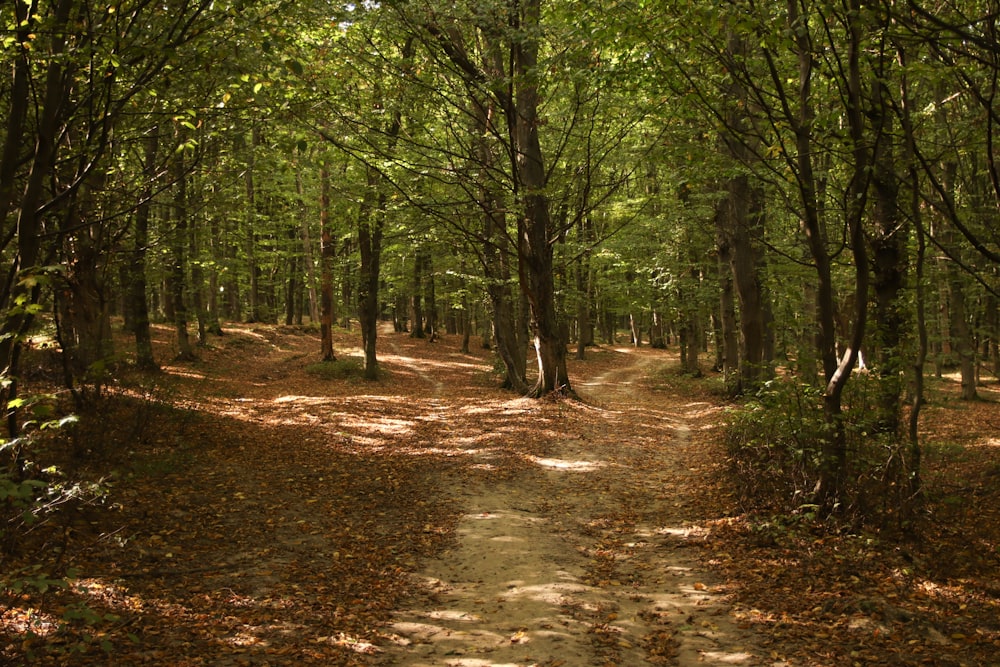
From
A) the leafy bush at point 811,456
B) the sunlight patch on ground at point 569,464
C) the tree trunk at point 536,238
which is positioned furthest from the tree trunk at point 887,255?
the tree trunk at point 536,238

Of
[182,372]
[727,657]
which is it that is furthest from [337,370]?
[727,657]

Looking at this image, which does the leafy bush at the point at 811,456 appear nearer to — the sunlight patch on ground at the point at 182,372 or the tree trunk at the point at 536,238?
the tree trunk at the point at 536,238

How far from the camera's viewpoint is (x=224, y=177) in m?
11.7

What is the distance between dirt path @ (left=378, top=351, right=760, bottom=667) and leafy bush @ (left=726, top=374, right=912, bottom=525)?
1006 mm

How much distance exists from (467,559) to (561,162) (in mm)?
12180

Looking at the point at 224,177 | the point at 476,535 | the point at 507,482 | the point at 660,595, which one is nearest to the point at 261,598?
the point at 476,535

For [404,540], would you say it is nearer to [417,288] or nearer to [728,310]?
[728,310]

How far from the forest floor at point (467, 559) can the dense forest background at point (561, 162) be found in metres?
0.88

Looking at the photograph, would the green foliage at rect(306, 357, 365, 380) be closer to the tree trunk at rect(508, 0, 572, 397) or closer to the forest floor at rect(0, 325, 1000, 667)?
the tree trunk at rect(508, 0, 572, 397)

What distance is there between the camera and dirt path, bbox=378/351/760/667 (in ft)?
16.1

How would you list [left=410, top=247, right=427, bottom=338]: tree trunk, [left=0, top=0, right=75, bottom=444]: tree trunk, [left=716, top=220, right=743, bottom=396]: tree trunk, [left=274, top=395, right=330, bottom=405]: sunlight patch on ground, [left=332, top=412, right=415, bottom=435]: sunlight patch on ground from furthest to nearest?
[left=410, top=247, right=427, bottom=338]: tree trunk
[left=716, top=220, right=743, bottom=396]: tree trunk
[left=274, top=395, right=330, bottom=405]: sunlight patch on ground
[left=332, top=412, right=415, bottom=435]: sunlight patch on ground
[left=0, top=0, right=75, bottom=444]: tree trunk

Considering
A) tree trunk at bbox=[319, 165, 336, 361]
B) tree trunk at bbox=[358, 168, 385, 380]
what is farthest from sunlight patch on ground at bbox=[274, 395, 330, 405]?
tree trunk at bbox=[319, 165, 336, 361]

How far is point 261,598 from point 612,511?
4.47 metres

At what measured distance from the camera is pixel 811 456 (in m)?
6.75
